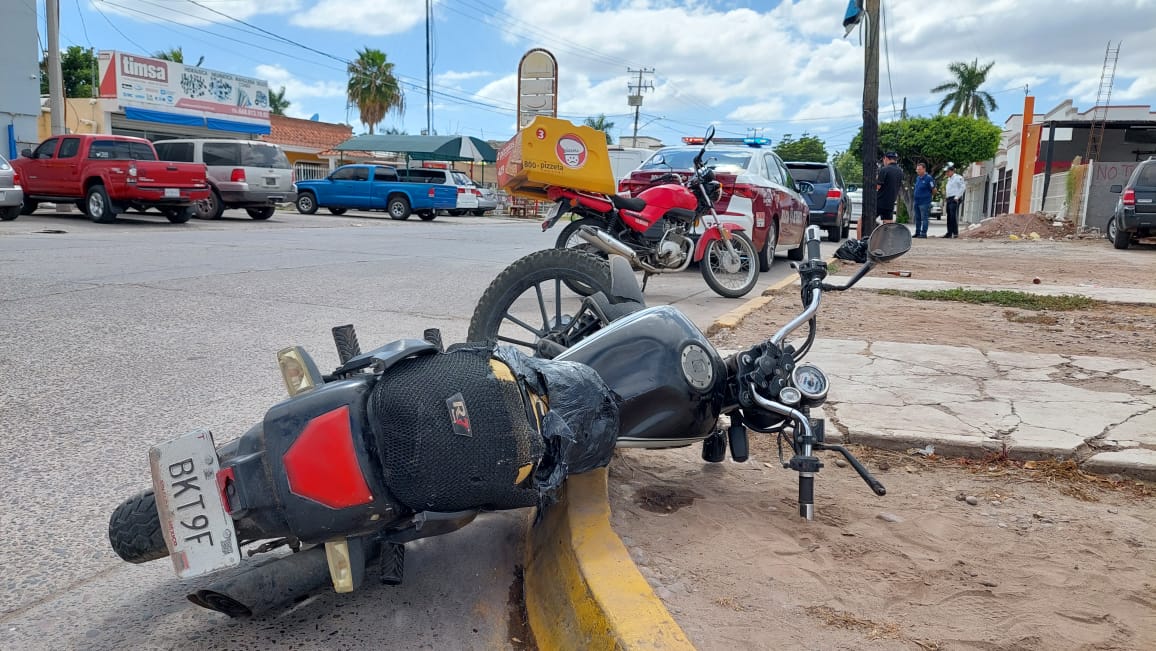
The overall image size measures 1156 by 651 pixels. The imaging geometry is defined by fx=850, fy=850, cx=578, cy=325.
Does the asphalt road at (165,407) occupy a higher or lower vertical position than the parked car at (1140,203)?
lower

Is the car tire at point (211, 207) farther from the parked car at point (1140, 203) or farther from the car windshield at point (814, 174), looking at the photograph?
the parked car at point (1140, 203)

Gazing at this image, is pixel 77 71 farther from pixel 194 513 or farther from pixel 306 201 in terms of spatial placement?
pixel 194 513

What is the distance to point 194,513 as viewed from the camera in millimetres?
1729

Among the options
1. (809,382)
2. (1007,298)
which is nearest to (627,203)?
(1007,298)

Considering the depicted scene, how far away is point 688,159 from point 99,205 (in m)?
12.3

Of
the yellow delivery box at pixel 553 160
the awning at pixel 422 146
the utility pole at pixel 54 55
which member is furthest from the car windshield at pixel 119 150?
the awning at pixel 422 146

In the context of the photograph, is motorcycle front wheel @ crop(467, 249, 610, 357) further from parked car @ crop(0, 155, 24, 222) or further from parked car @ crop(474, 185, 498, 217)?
parked car @ crop(474, 185, 498, 217)

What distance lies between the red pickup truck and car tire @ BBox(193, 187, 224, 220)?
1.76 metres

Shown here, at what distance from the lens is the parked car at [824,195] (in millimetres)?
17844

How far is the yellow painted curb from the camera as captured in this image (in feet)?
6.20

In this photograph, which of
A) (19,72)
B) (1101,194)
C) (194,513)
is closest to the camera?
(194,513)

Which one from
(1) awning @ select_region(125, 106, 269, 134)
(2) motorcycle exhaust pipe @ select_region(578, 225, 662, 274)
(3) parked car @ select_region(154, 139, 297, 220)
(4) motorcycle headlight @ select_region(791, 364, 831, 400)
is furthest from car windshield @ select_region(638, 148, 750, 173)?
(1) awning @ select_region(125, 106, 269, 134)

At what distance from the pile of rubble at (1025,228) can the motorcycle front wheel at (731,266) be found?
16966 millimetres

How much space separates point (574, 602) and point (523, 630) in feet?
0.79
